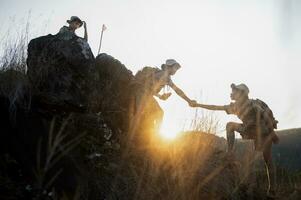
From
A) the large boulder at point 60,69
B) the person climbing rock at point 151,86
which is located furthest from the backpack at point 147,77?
the large boulder at point 60,69

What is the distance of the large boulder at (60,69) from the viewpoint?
5777 millimetres

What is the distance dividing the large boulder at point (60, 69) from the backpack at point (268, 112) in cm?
283

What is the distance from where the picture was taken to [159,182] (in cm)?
537

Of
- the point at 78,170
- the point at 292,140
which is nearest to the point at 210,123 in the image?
the point at 78,170

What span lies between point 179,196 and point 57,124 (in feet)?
5.76

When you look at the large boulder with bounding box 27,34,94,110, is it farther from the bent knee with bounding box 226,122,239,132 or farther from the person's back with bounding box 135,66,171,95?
the bent knee with bounding box 226,122,239,132

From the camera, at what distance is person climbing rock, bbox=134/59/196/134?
273 inches

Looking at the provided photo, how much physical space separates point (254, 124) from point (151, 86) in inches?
71.2

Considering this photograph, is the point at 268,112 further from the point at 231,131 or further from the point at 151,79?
the point at 151,79

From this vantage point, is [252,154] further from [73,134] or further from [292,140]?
[292,140]

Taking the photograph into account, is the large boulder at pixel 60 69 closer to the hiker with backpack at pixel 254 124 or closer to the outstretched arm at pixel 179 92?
the outstretched arm at pixel 179 92

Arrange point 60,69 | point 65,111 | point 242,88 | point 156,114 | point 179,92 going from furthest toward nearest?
point 179,92, point 156,114, point 242,88, point 60,69, point 65,111

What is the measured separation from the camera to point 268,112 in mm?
7094

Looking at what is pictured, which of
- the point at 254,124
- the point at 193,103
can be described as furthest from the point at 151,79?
the point at 254,124
